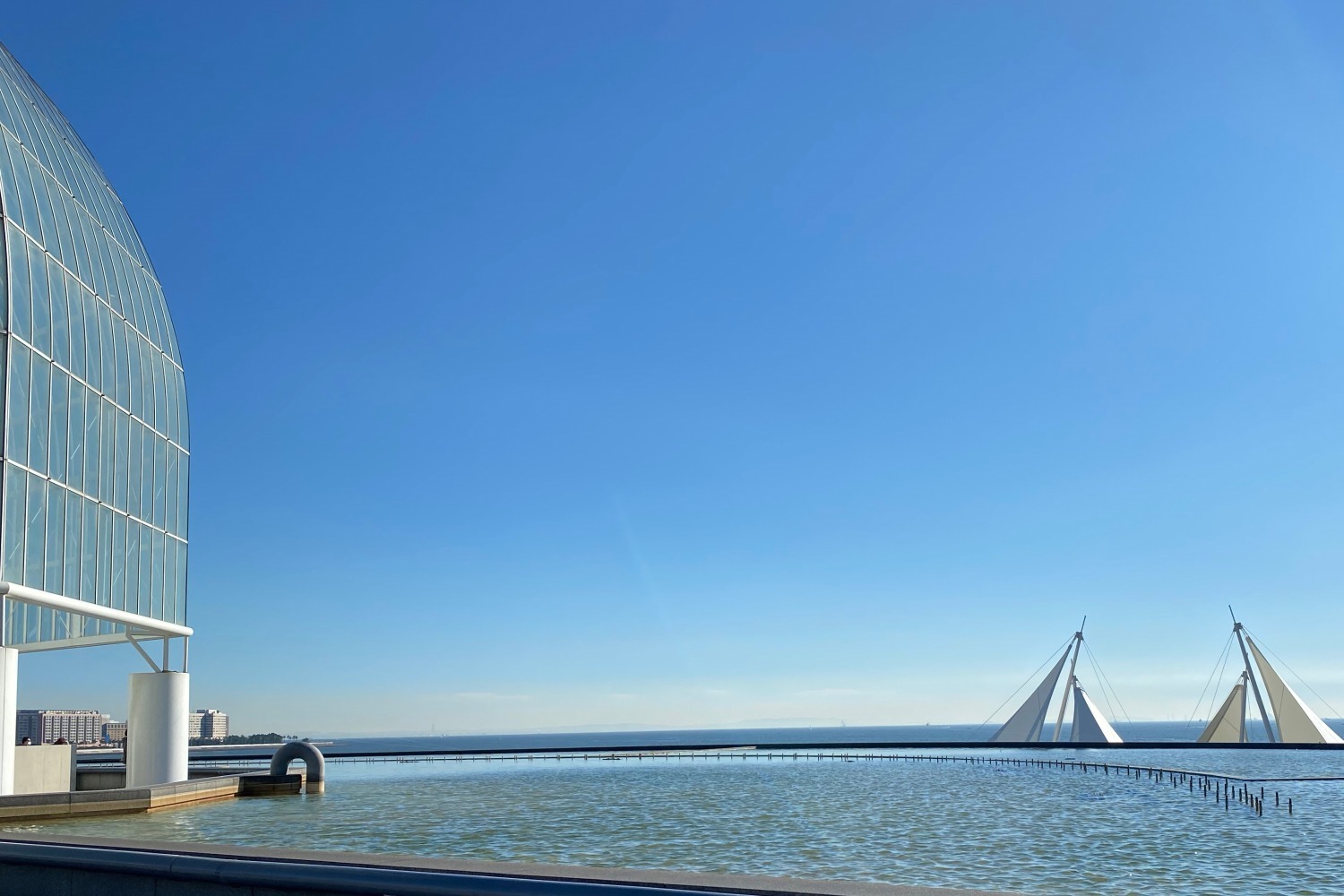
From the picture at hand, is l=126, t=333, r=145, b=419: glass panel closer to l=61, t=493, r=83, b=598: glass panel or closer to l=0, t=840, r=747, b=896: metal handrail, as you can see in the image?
l=61, t=493, r=83, b=598: glass panel

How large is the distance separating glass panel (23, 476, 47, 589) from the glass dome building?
0.18 ft

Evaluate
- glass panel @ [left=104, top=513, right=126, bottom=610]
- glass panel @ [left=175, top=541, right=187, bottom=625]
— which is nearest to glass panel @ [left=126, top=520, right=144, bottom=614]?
glass panel @ [left=104, top=513, right=126, bottom=610]

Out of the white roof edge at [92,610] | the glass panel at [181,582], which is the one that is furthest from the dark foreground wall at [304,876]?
the glass panel at [181,582]

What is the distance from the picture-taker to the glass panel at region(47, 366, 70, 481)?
32000mm

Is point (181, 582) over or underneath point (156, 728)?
over

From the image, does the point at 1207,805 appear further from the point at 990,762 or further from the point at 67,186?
the point at 67,186

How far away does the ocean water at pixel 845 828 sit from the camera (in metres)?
25.2

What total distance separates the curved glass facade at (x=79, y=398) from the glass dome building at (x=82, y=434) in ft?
0.22

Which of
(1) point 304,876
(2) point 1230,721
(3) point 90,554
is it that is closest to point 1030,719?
(2) point 1230,721

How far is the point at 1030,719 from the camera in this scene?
4847 inches

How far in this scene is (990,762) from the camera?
94812 millimetres

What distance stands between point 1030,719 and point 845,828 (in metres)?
96.2

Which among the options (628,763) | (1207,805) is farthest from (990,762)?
(1207,805)

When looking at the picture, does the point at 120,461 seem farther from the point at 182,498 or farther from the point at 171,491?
the point at 182,498
